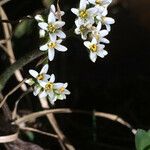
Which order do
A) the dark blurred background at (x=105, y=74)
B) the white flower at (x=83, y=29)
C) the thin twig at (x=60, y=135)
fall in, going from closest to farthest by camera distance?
1. the white flower at (x=83, y=29)
2. the thin twig at (x=60, y=135)
3. the dark blurred background at (x=105, y=74)

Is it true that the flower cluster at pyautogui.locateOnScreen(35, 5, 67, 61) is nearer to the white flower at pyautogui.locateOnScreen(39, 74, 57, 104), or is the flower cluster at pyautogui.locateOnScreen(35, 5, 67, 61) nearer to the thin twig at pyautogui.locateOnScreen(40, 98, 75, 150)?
the white flower at pyautogui.locateOnScreen(39, 74, 57, 104)

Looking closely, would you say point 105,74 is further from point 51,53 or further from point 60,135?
point 51,53

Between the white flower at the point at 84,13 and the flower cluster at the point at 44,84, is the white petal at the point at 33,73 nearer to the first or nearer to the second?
the flower cluster at the point at 44,84

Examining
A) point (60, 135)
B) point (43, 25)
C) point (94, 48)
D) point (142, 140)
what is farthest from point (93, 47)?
point (60, 135)

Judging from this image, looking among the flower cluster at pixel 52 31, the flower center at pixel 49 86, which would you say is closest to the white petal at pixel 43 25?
the flower cluster at pixel 52 31

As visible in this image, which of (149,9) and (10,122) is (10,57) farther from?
(149,9)

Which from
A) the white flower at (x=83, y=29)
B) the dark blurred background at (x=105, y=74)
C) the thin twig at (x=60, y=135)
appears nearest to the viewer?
the white flower at (x=83, y=29)

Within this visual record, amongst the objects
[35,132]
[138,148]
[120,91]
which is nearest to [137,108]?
[120,91]

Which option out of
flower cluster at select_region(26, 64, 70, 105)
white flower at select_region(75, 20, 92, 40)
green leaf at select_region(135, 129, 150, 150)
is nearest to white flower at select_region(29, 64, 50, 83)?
flower cluster at select_region(26, 64, 70, 105)
